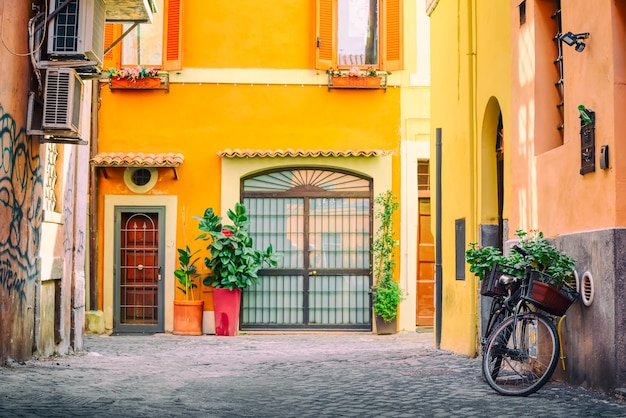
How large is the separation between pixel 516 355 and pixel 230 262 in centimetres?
943

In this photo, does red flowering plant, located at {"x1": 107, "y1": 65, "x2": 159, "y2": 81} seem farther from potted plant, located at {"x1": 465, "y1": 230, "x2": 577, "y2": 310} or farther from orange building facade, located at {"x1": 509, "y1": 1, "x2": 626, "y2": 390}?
potted plant, located at {"x1": 465, "y1": 230, "x2": 577, "y2": 310}

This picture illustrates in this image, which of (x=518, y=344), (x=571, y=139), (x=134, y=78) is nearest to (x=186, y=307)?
(x=134, y=78)

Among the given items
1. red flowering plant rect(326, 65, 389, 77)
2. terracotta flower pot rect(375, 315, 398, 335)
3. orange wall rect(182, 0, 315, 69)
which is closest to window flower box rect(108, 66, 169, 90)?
orange wall rect(182, 0, 315, 69)

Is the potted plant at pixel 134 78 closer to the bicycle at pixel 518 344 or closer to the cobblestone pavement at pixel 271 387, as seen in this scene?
the cobblestone pavement at pixel 271 387

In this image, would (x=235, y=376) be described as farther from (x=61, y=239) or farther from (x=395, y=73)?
(x=395, y=73)

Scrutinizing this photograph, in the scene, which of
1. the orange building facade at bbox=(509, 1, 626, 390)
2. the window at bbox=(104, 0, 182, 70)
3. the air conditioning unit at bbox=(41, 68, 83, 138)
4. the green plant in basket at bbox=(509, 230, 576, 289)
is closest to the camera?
the orange building facade at bbox=(509, 1, 626, 390)

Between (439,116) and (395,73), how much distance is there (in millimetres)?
3902

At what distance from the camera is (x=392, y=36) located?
58.0 feet

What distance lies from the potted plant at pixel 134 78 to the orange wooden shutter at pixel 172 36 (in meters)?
0.28

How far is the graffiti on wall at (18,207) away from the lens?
380 inches

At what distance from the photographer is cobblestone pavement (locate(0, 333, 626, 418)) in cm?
680

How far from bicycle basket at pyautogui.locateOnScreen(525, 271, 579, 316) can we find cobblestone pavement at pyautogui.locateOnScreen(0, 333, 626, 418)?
64 cm

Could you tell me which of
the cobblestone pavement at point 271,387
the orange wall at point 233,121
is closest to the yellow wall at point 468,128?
the cobblestone pavement at point 271,387

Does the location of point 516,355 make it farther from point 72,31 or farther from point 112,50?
point 112,50
